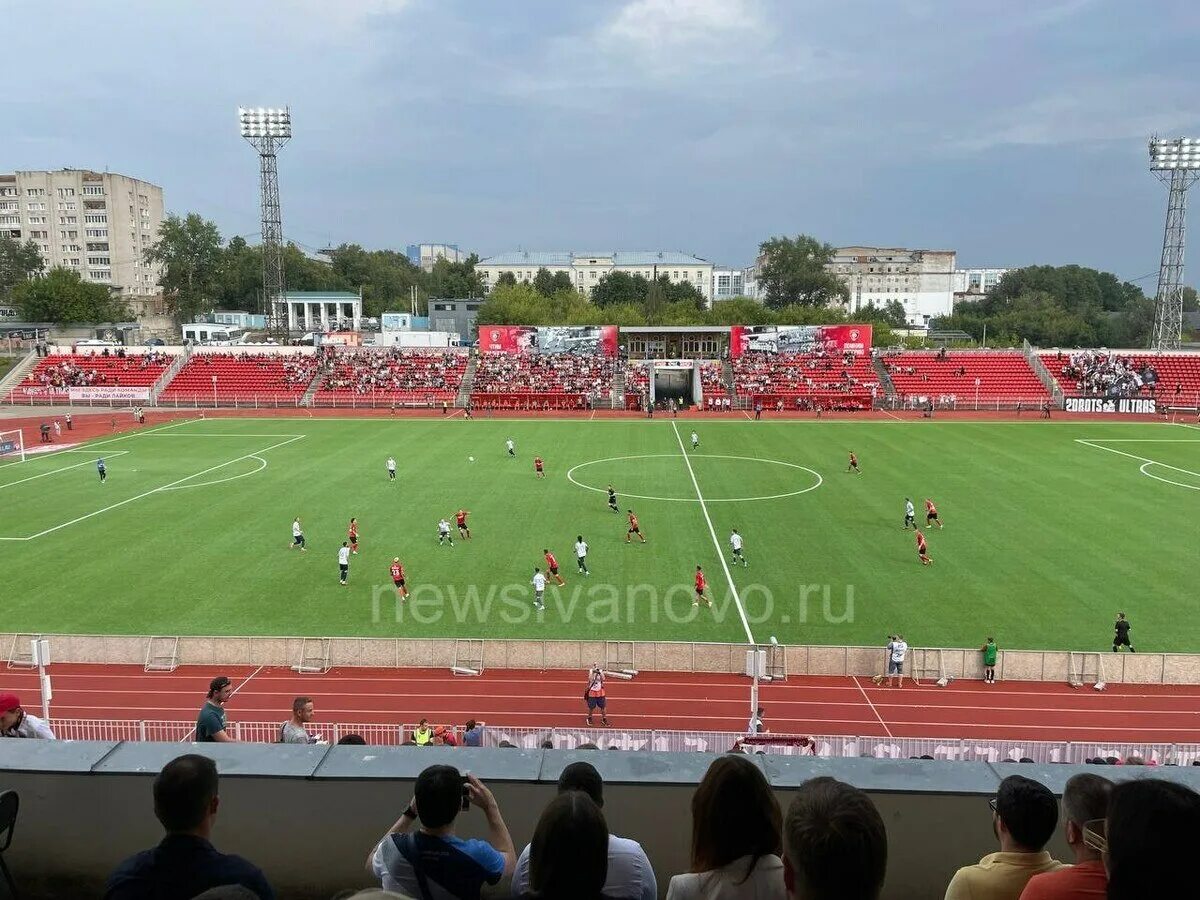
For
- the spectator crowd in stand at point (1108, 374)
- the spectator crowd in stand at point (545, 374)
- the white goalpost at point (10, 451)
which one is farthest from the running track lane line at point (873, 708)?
the spectator crowd in stand at point (1108, 374)

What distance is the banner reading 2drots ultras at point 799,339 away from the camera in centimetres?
6812

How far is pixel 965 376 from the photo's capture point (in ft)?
212

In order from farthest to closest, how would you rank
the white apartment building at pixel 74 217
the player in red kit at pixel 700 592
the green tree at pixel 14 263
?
the white apartment building at pixel 74 217 < the green tree at pixel 14 263 < the player in red kit at pixel 700 592

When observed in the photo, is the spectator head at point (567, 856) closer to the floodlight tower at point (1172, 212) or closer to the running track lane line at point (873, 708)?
the running track lane line at point (873, 708)

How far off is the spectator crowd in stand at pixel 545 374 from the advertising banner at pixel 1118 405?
1320 inches

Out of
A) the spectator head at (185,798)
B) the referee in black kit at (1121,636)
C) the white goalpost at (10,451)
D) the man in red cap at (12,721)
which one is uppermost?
the spectator head at (185,798)

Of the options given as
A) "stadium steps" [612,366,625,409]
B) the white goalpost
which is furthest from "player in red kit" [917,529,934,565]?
"stadium steps" [612,366,625,409]

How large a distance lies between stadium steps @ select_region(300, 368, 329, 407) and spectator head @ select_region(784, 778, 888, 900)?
64.8 m

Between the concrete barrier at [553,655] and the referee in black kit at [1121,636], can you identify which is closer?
the concrete barrier at [553,655]

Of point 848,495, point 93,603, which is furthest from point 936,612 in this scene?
point 93,603

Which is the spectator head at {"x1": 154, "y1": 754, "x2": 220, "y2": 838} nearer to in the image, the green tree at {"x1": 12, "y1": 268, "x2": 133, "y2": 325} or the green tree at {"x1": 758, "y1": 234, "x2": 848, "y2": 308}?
the green tree at {"x1": 12, "y1": 268, "x2": 133, "y2": 325}

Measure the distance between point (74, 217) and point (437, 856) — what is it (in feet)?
467

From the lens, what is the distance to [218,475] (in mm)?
36406

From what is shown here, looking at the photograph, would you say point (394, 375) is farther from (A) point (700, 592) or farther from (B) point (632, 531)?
(A) point (700, 592)
